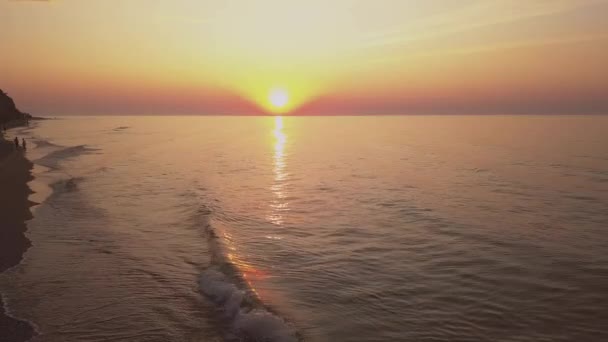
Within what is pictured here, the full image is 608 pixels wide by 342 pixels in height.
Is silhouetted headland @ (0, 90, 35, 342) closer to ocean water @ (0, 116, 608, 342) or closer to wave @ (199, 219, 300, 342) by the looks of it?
ocean water @ (0, 116, 608, 342)

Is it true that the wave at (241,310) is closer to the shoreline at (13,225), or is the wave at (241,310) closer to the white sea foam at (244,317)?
the white sea foam at (244,317)

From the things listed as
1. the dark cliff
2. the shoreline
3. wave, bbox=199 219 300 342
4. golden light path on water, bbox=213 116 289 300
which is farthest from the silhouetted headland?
the dark cliff

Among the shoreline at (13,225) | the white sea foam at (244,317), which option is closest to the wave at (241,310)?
the white sea foam at (244,317)

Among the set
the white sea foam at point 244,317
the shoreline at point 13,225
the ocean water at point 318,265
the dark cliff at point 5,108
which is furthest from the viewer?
the dark cliff at point 5,108

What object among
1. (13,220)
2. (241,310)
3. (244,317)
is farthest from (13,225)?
(244,317)

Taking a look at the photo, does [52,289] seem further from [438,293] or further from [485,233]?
[485,233]

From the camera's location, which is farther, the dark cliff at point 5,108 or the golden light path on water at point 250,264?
the dark cliff at point 5,108
